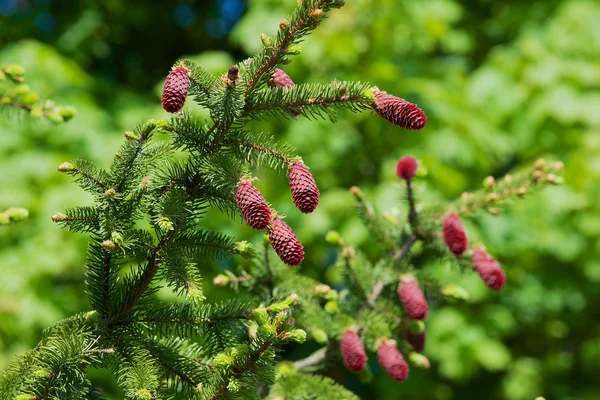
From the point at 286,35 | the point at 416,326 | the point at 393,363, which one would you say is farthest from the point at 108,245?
the point at 416,326

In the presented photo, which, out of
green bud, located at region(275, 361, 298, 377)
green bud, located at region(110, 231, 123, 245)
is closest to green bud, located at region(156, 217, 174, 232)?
green bud, located at region(110, 231, 123, 245)

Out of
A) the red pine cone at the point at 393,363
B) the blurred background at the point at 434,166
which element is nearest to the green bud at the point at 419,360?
the red pine cone at the point at 393,363

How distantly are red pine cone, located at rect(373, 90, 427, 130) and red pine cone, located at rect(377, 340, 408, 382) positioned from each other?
1.71 ft

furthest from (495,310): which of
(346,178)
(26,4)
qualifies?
(26,4)

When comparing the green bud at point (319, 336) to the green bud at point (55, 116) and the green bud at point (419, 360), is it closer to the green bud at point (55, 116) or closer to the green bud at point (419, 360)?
the green bud at point (419, 360)

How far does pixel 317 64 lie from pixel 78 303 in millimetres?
1802

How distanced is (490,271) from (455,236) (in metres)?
0.10

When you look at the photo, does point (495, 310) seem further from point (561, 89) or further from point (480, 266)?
point (480, 266)

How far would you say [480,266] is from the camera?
4.13ft

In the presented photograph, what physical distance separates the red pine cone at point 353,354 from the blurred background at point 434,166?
5.78ft

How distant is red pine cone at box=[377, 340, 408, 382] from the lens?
1.11 m

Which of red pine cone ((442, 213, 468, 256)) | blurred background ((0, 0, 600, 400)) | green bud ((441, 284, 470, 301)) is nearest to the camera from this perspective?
red pine cone ((442, 213, 468, 256))

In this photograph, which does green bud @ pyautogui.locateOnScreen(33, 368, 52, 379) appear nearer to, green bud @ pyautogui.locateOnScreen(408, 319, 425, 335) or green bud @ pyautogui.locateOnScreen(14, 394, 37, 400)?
green bud @ pyautogui.locateOnScreen(14, 394, 37, 400)

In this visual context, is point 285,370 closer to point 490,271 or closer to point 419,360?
point 419,360
